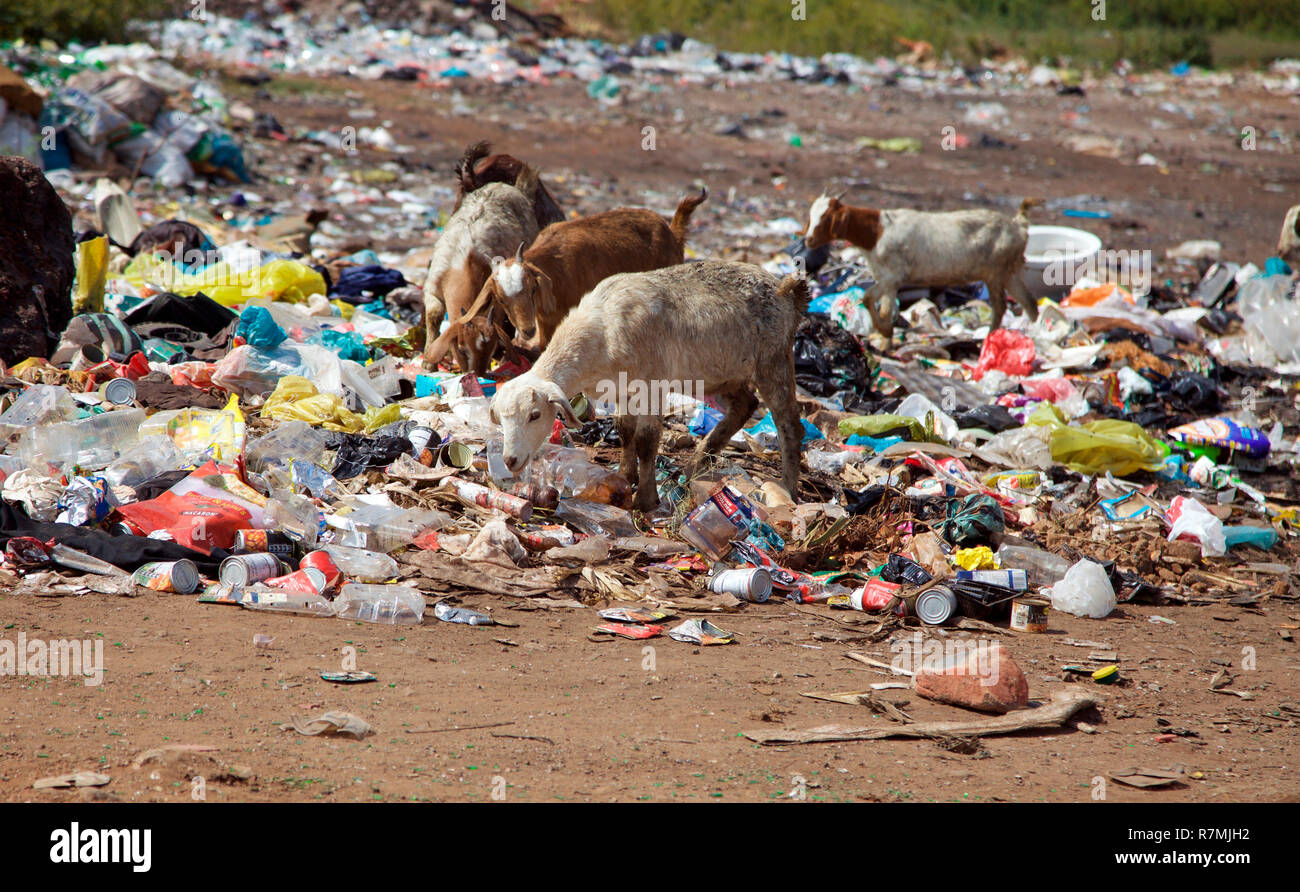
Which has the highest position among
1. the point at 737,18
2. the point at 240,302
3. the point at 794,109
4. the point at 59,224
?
the point at 737,18

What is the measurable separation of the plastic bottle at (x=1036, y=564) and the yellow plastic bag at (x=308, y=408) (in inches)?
154

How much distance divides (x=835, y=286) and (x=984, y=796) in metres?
8.19

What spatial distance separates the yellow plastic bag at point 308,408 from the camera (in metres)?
6.71

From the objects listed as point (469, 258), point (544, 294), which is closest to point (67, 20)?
point (469, 258)

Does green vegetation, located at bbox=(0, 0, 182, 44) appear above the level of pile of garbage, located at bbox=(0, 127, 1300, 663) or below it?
above

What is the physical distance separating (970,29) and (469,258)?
27.4 meters

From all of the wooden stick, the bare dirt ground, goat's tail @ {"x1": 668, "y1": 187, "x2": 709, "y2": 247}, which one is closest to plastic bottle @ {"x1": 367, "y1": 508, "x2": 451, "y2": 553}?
the bare dirt ground

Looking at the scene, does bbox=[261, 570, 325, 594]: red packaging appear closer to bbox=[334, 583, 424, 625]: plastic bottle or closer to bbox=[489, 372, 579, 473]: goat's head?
bbox=[334, 583, 424, 625]: plastic bottle

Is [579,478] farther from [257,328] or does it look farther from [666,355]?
[257,328]

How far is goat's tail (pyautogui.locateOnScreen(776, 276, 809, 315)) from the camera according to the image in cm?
653

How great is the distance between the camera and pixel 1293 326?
35.4 feet

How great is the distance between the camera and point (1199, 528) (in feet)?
22.7

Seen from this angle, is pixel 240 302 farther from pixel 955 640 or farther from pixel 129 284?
pixel 955 640

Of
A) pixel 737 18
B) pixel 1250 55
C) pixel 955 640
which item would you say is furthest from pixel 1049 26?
pixel 955 640
